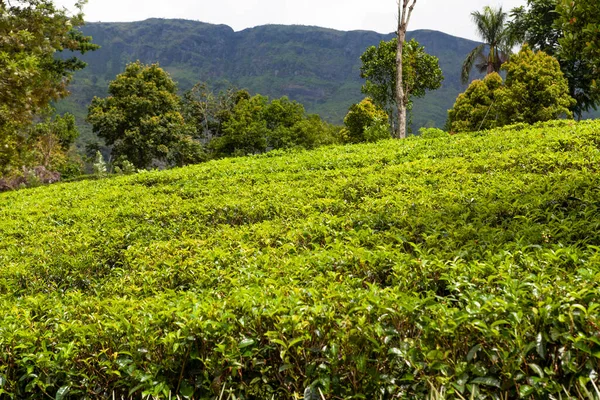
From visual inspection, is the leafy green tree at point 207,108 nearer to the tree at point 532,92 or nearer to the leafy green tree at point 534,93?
the tree at point 532,92

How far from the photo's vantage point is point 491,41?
119 ft

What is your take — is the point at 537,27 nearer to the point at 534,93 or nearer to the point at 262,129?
the point at 534,93

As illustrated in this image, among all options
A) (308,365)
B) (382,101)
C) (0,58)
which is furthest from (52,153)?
(308,365)

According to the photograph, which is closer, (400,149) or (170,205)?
(170,205)

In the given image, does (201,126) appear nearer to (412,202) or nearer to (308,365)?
(412,202)

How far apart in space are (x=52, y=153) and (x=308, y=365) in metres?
44.4

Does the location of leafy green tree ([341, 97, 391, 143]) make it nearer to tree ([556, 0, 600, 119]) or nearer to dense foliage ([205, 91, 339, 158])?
dense foliage ([205, 91, 339, 158])

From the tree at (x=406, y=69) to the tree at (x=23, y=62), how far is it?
59.7ft

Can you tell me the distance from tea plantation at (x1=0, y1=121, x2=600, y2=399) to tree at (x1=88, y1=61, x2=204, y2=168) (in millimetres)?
29357

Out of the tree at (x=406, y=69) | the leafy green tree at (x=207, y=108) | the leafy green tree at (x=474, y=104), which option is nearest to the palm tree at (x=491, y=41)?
the leafy green tree at (x=474, y=104)

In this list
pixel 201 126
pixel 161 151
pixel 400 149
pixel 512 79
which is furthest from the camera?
pixel 201 126

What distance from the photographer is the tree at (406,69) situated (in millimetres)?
26188

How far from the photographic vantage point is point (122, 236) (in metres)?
7.04

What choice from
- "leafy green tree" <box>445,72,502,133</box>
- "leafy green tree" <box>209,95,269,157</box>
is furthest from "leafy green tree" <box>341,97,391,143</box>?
"leafy green tree" <box>209,95,269,157</box>
